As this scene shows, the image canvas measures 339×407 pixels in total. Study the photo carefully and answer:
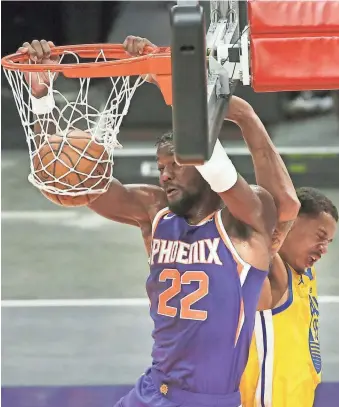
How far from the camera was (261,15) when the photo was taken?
288 cm

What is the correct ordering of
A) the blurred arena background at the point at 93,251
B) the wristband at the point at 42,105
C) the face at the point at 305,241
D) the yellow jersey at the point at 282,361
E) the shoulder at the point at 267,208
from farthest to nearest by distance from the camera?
the blurred arena background at the point at 93,251
the face at the point at 305,241
the yellow jersey at the point at 282,361
the wristband at the point at 42,105
the shoulder at the point at 267,208

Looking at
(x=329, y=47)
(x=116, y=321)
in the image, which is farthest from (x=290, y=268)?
(x=116, y=321)

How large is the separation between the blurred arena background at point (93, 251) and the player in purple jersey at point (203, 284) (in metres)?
1.69

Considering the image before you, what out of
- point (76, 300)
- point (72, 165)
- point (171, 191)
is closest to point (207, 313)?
point (171, 191)

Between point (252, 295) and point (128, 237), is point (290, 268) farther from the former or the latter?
point (128, 237)

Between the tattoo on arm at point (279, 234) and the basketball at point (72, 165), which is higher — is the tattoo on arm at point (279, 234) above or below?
below

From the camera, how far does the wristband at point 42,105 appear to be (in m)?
3.49

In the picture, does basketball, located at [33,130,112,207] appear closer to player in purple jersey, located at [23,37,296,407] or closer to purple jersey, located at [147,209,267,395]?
player in purple jersey, located at [23,37,296,407]

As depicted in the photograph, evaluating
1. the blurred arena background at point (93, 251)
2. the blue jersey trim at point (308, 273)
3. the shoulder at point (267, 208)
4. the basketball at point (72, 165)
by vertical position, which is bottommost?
the blurred arena background at point (93, 251)

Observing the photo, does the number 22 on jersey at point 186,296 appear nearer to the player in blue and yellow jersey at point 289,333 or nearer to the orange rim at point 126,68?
the player in blue and yellow jersey at point 289,333

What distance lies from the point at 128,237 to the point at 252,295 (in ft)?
16.5

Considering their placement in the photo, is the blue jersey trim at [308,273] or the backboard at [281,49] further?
the blue jersey trim at [308,273]

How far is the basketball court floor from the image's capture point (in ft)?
18.8

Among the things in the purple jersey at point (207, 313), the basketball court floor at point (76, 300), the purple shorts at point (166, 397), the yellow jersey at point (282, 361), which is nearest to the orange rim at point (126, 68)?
the purple jersey at point (207, 313)
